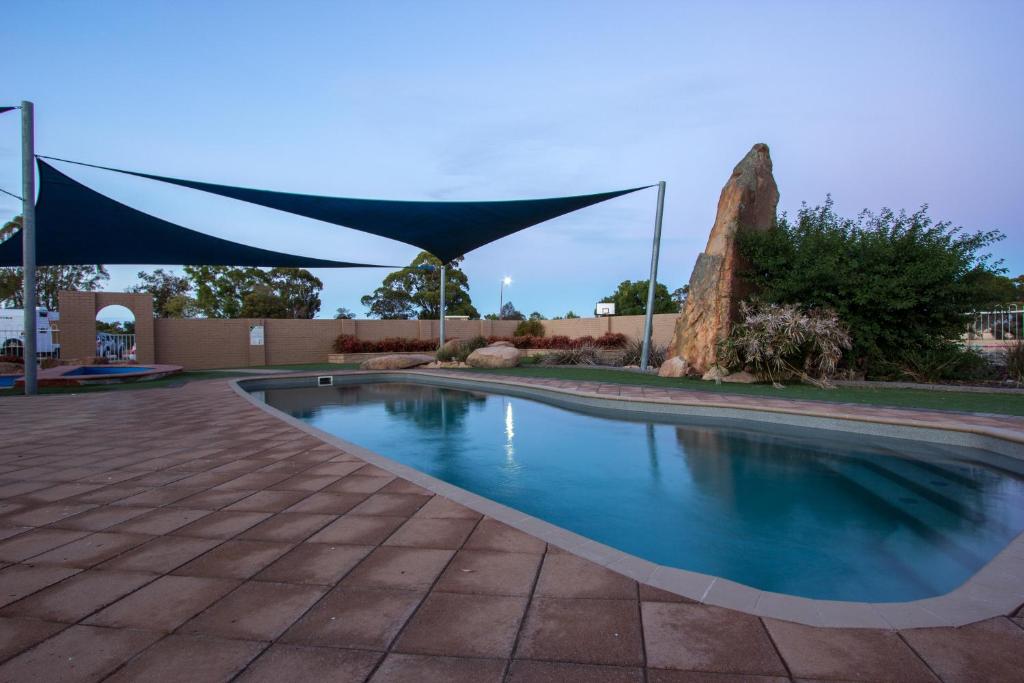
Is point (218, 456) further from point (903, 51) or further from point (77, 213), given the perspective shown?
point (903, 51)

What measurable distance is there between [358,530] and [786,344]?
286 inches

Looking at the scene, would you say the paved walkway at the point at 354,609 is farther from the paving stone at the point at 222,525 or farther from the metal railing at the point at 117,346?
the metal railing at the point at 117,346

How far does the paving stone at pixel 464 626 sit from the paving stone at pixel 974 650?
114 centimetres

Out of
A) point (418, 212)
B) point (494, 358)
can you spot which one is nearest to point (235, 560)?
point (418, 212)

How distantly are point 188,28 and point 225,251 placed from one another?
13.0ft

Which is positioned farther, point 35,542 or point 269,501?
point 269,501

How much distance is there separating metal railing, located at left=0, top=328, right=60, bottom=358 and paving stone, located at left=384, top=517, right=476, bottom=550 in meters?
13.3

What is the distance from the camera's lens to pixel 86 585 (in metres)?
1.93

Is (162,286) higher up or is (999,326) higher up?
(162,286)

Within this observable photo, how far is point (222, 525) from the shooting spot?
256 cm

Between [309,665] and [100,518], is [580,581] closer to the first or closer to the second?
[309,665]

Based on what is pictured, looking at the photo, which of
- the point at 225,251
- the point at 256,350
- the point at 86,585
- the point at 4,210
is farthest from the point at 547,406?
the point at 4,210

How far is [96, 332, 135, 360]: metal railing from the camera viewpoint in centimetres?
1380

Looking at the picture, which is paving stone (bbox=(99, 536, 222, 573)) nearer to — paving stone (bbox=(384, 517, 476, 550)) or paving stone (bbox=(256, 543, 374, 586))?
paving stone (bbox=(256, 543, 374, 586))
